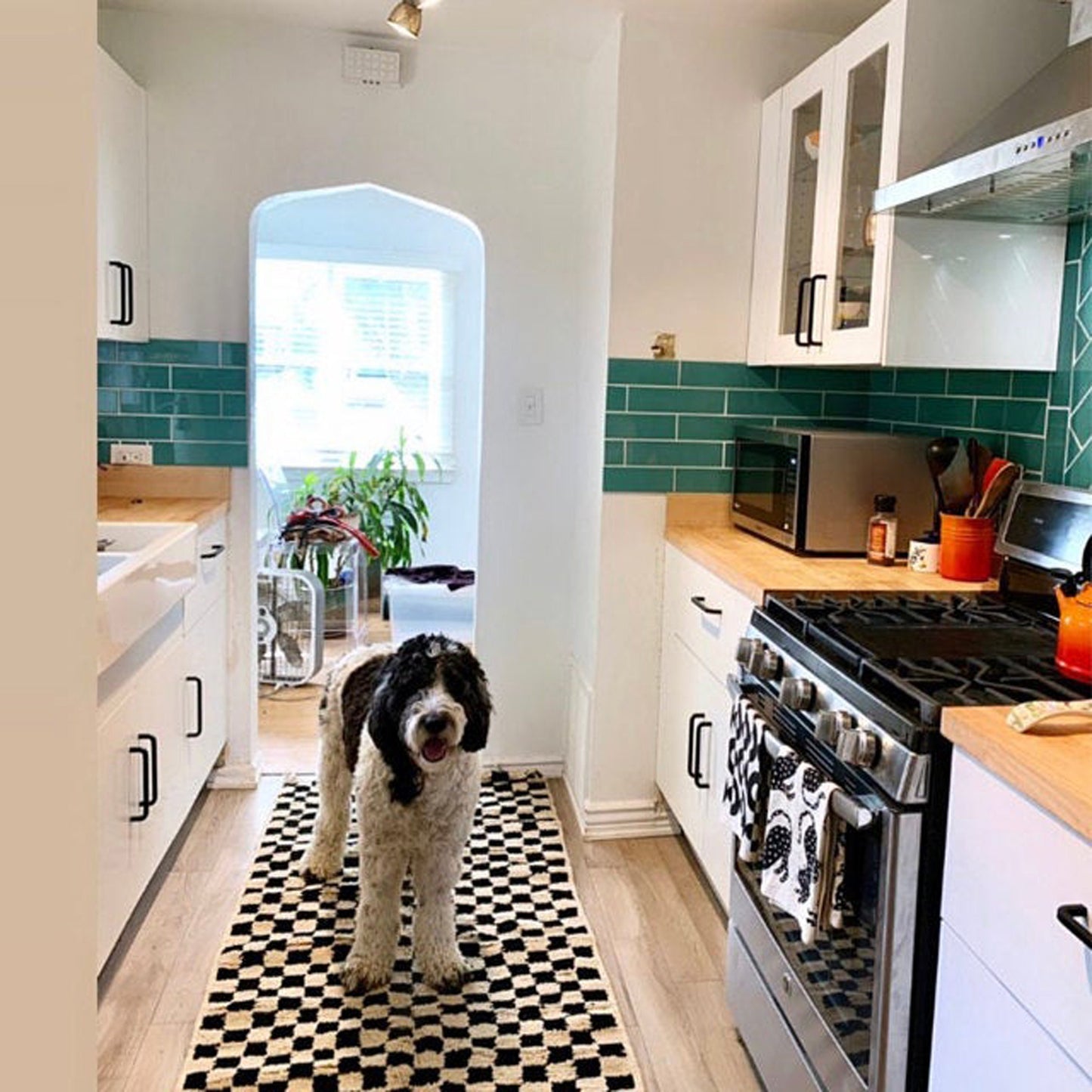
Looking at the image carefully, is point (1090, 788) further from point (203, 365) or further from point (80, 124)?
point (203, 365)

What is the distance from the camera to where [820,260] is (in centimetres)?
252

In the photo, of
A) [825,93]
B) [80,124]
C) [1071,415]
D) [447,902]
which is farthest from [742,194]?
[80,124]

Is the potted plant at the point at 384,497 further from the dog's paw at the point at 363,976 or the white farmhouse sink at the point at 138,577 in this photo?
the dog's paw at the point at 363,976

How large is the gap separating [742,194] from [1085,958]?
2.36 meters

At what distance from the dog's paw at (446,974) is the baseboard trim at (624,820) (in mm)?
799

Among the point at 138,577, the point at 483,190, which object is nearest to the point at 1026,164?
the point at 138,577

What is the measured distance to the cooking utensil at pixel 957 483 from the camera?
2428 millimetres

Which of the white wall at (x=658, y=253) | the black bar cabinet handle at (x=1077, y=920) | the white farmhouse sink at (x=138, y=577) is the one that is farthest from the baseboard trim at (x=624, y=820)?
the black bar cabinet handle at (x=1077, y=920)

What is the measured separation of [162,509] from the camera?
2994 mm

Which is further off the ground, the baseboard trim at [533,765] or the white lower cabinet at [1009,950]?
the white lower cabinet at [1009,950]

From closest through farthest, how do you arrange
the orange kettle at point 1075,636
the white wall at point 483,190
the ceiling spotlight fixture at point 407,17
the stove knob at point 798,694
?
the orange kettle at point 1075,636 → the stove knob at point 798,694 → the ceiling spotlight fixture at point 407,17 → the white wall at point 483,190

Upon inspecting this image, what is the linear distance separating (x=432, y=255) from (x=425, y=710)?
13.7 feet

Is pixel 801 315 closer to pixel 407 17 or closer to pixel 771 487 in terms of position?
pixel 771 487

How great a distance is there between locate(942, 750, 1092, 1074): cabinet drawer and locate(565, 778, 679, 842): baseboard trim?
1.75 metres
